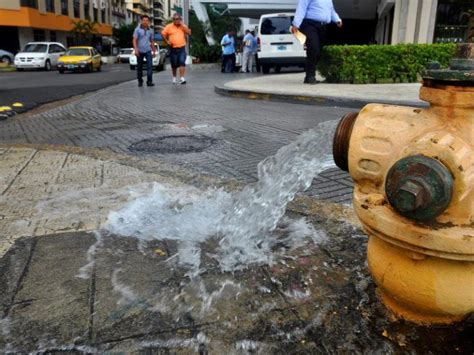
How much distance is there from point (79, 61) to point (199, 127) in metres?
21.9

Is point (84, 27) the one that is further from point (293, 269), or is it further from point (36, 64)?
point (293, 269)

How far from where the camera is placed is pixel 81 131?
621 cm

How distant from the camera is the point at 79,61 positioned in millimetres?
25781

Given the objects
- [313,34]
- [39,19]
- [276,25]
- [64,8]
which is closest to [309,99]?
[313,34]

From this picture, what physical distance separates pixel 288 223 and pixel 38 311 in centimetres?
152

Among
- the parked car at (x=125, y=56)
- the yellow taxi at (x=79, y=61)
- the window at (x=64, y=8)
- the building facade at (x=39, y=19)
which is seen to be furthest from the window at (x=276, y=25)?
the window at (x=64, y=8)

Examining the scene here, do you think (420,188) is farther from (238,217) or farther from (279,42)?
(279,42)

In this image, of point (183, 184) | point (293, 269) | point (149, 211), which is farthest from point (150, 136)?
point (293, 269)

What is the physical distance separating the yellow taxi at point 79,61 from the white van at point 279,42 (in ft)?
40.2

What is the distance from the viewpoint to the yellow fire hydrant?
4.85 ft

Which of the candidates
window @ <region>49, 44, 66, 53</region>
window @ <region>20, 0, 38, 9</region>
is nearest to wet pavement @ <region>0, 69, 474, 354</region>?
window @ <region>49, 44, 66, 53</region>

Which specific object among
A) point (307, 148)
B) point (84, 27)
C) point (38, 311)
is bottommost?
point (38, 311)

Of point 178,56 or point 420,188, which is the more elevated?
point 178,56

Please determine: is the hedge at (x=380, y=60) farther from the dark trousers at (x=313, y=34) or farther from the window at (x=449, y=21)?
the window at (x=449, y=21)
